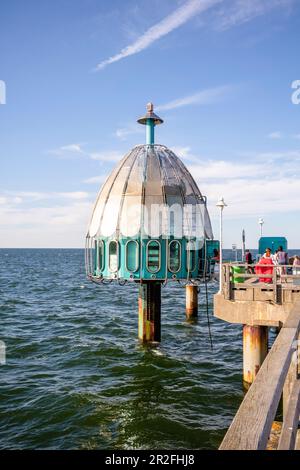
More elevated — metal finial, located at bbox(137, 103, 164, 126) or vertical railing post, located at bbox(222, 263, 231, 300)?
metal finial, located at bbox(137, 103, 164, 126)

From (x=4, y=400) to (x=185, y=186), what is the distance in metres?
11.6

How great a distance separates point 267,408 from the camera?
299cm

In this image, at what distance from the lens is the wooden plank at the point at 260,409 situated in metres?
2.61

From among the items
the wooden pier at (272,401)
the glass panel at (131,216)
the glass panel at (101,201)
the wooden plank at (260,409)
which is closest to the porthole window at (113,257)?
the glass panel at (131,216)

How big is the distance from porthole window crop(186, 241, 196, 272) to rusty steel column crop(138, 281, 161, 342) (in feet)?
5.49

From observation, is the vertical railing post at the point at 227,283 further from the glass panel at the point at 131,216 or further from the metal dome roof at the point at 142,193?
the glass panel at the point at 131,216

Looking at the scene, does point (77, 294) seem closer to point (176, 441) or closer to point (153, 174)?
point (153, 174)

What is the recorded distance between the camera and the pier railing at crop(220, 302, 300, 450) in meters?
2.63

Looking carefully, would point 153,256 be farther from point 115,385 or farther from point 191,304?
point 191,304

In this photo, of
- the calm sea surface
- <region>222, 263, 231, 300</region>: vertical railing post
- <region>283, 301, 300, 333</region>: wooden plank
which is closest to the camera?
<region>283, 301, 300, 333</region>: wooden plank

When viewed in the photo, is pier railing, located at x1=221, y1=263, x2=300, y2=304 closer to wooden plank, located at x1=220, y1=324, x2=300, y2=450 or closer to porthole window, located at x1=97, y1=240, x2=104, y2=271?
porthole window, located at x1=97, y1=240, x2=104, y2=271

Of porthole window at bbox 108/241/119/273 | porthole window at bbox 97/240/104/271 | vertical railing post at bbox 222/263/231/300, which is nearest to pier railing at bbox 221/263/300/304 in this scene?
vertical railing post at bbox 222/263/231/300

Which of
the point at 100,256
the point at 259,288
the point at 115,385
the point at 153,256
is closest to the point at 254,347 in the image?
the point at 259,288
